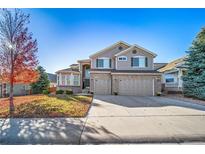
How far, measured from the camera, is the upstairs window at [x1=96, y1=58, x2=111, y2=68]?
20.3 metres

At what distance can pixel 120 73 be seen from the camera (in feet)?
58.9

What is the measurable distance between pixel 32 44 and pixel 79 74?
1382 cm

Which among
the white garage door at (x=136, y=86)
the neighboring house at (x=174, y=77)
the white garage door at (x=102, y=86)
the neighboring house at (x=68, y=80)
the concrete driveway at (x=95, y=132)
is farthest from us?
the neighboring house at (x=68, y=80)

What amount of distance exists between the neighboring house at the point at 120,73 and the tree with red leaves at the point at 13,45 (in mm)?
10306

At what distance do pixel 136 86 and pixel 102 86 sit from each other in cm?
366

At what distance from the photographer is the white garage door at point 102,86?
60.6ft

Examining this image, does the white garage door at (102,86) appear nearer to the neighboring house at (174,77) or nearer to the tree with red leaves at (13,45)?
the neighboring house at (174,77)

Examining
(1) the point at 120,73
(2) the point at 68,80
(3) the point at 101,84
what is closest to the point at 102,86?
(3) the point at 101,84

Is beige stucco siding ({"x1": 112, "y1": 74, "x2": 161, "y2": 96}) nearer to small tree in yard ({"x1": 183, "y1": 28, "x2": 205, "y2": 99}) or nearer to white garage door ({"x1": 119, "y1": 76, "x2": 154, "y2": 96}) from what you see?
white garage door ({"x1": 119, "y1": 76, "x2": 154, "y2": 96})

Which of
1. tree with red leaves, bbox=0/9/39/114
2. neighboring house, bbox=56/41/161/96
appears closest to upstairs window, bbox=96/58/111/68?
neighboring house, bbox=56/41/161/96

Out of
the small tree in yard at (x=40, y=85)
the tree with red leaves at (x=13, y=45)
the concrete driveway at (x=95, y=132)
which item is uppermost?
the tree with red leaves at (x=13, y=45)

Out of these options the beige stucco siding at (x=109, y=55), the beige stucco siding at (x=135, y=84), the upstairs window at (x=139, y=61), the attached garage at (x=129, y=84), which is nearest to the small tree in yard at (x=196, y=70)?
the attached garage at (x=129, y=84)

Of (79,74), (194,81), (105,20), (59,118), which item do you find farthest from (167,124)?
(79,74)
